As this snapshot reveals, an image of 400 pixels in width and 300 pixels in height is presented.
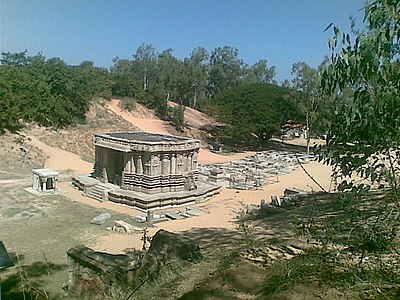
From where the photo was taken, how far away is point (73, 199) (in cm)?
1892

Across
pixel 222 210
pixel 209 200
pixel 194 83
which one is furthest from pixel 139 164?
pixel 194 83

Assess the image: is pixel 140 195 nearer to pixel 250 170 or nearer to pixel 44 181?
pixel 44 181

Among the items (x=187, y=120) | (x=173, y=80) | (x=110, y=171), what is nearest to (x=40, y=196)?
(x=110, y=171)

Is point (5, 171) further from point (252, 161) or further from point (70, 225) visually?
point (252, 161)

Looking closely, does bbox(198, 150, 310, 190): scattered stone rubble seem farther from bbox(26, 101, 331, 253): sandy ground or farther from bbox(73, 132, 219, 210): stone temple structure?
bbox(73, 132, 219, 210): stone temple structure

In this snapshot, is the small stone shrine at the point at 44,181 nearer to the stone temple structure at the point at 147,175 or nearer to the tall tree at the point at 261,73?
the stone temple structure at the point at 147,175

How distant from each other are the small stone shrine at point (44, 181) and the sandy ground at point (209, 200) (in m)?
0.79

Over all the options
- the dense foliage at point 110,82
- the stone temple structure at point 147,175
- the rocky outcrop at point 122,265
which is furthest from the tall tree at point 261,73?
the rocky outcrop at point 122,265

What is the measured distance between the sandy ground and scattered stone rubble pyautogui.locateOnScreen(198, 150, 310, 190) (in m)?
0.67

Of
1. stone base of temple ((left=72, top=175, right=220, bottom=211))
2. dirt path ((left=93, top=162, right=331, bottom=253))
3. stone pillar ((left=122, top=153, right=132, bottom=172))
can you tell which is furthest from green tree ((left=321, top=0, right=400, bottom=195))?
stone pillar ((left=122, top=153, right=132, bottom=172))

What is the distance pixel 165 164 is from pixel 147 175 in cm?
98

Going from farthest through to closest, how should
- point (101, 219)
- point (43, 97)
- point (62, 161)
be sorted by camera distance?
point (43, 97) < point (62, 161) < point (101, 219)

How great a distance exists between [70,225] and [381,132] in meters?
13.3

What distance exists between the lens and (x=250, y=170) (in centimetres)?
2702
